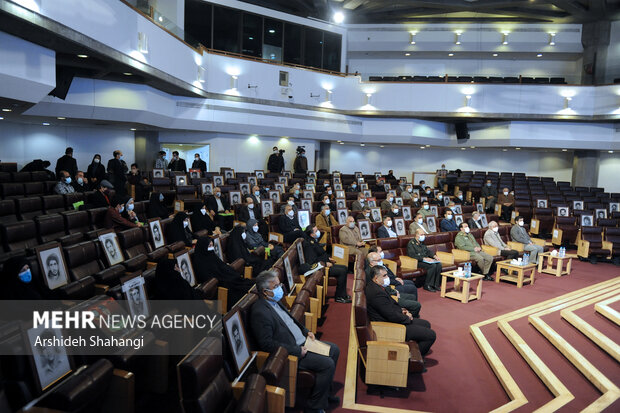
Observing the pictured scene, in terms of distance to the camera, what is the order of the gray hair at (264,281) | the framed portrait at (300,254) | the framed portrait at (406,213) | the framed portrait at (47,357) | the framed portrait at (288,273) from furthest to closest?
1. the framed portrait at (406,213)
2. the framed portrait at (300,254)
3. the framed portrait at (288,273)
4. the gray hair at (264,281)
5. the framed portrait at (47,357)

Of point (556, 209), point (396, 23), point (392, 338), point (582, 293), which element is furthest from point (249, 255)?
point (396, 23)

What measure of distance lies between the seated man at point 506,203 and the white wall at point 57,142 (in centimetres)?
1237

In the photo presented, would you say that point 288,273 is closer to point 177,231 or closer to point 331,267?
point 331,267

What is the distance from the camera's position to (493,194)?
553 inches

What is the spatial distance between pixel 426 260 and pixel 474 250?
63.9 inches

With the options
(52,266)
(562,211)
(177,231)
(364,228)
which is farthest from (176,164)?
(562,211)

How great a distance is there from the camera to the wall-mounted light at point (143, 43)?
922 centimetres

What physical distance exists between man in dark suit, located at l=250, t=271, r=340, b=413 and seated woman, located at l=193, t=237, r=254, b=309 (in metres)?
1.34

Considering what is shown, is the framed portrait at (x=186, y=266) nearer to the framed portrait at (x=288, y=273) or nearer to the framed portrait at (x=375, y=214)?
the framed portrait at (x=288, y=273)

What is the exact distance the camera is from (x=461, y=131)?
18062 mm

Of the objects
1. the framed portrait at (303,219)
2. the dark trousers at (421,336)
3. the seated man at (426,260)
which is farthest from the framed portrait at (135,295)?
the framed portrait at (303,219)

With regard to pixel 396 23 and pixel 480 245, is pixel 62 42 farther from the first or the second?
pixel 396 23

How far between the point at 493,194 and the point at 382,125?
5539 millimetres

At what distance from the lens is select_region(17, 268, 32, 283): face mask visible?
3.75m
